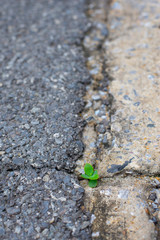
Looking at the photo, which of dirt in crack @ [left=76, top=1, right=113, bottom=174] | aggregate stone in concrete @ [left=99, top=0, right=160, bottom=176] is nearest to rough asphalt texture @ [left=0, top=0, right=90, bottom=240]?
dirt in crack @ [left=76, top=1, right=113, bottom=174]

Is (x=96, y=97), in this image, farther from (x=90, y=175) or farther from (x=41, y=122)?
(x=90, y=175)

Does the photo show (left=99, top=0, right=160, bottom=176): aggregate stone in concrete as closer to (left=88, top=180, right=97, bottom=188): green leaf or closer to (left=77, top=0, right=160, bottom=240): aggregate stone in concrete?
(left=77, top=0, right=160, bottom=240): aggregate stone in concrete

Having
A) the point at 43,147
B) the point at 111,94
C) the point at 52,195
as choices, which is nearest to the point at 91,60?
the point at 111,94

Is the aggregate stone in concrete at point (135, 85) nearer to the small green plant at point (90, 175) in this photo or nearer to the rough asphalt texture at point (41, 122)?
the small green plant at point (90, 175)

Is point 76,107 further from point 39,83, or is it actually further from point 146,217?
point 146,217

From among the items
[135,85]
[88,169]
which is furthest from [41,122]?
[135,85]
